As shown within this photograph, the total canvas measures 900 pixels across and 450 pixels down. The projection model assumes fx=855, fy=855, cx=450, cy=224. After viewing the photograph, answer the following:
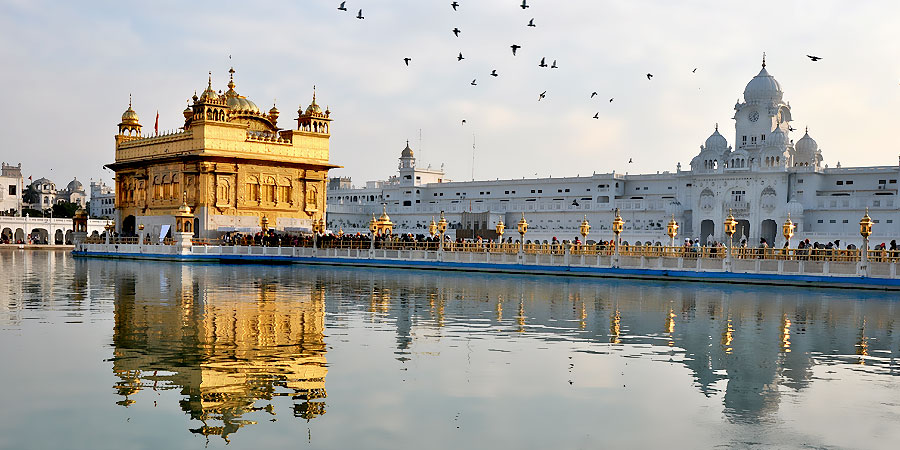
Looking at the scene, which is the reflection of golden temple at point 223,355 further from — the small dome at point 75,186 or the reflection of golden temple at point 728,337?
the small dome at point 75,186

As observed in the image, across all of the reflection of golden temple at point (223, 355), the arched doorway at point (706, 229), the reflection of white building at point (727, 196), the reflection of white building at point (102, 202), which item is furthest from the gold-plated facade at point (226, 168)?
the reflection of white building at point (102, 202)

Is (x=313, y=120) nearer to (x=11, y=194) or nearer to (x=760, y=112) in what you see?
(x=760, y=112)

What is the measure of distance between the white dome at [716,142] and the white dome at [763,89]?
12.9 ft

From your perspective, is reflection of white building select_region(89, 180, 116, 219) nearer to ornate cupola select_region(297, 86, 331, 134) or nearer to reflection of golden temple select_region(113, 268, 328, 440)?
ornate cupola select_region(297, 86, 331, 134)

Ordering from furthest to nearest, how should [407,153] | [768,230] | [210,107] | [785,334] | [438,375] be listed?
[407,153] → [768,230] → [210,107] → [785,334] → [438,375]

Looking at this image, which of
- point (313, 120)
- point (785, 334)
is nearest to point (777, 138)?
point (313, 120)

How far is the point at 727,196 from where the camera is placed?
6562 centimetres

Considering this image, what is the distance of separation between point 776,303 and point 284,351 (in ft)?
43.7

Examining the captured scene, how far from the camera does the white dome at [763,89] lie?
68.1 m

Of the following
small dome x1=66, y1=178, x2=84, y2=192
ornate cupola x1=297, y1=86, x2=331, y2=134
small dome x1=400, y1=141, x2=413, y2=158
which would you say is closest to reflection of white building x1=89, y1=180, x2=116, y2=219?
small dome x1=66, y1=178, x2=84, y2=192

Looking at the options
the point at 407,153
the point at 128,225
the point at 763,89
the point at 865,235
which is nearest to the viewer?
the point at 865,235

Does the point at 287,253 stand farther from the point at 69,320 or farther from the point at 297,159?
the point at 69,320

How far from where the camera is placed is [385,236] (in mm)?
42281

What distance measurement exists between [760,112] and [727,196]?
8.18 m
